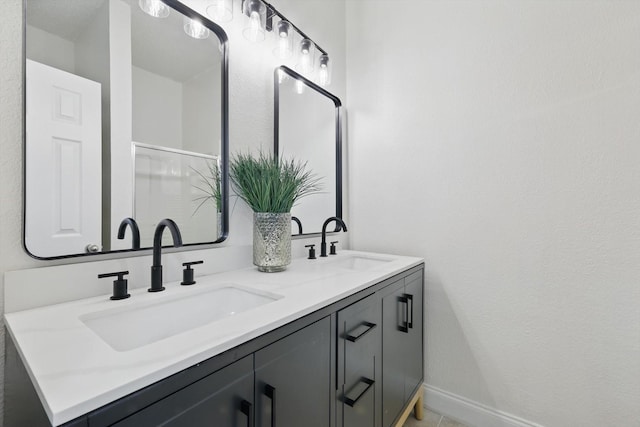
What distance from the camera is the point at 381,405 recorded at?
1156 mm

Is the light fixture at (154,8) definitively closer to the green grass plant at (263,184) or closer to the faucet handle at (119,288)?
the green grass plant at (263,184)

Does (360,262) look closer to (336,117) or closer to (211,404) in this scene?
(336,117)

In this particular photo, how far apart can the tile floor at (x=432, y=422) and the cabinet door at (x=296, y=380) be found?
98cm

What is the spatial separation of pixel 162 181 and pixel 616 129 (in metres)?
1.80

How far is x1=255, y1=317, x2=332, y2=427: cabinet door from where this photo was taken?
648 mm

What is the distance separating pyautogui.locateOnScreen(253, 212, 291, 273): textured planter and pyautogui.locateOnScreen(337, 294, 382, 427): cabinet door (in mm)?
379

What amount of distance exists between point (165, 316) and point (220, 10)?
44.1 inches

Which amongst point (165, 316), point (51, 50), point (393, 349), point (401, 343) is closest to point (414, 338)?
point (401, 343)

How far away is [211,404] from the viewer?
1.78ft

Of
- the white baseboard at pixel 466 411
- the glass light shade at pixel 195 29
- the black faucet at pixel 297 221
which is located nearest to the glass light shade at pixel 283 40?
the glass light shade at pixel 195 29

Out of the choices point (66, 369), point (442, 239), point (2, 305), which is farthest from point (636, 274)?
point (2, 305)

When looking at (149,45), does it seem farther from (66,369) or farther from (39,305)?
(66,369)

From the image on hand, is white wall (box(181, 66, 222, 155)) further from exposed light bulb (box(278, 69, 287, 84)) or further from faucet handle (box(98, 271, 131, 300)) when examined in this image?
faucet handle (box(98, 271, 131, 300))

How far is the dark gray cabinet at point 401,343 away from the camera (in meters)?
1.21
